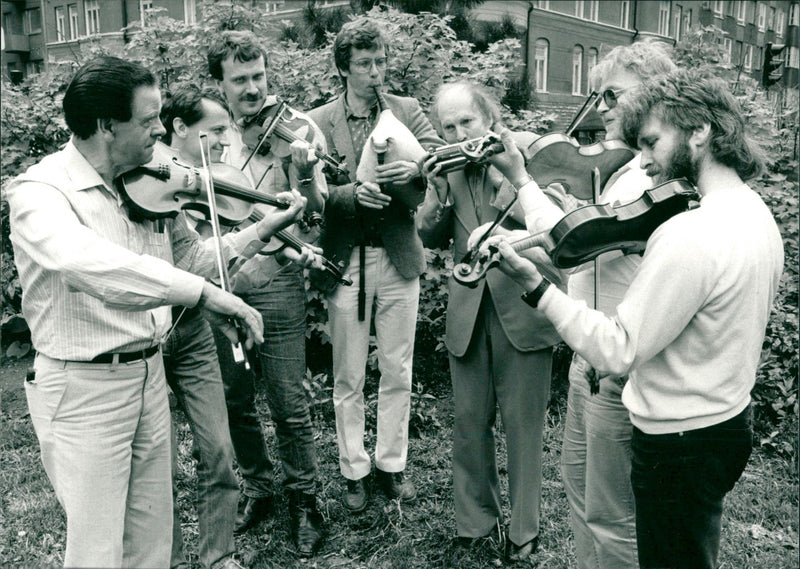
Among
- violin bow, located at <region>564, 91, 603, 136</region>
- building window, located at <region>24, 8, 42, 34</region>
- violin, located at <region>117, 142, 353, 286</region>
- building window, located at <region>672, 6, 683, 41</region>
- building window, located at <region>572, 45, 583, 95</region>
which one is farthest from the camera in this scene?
building window, located at <region>672, 6, 683, 41</region>

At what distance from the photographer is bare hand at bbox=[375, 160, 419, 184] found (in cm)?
307

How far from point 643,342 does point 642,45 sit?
4.31 ft

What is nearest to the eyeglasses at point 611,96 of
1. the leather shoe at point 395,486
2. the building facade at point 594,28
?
the leather shoe at point 395,486

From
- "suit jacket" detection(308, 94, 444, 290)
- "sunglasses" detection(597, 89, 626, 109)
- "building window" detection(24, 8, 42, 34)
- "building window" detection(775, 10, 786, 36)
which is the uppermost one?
"building window" detection(775, 10, 786, 36)

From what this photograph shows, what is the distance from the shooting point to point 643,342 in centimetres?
183

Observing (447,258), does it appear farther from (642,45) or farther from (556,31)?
(556,31)

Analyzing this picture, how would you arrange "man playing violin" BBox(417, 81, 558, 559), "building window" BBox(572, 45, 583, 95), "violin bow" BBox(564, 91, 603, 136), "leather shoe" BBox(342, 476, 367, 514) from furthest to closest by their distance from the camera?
1. "building window" BBox(572, 45, 583, 95)
2. "leather shoe" BBox(342, 476, 367, 514)
3. "man playing violin" BBox(417, 81, 558, 559)
4. "violin bow" BBox(564, 91, 603, 136)

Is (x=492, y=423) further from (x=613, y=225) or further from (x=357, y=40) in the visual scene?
(x=357, y=40)

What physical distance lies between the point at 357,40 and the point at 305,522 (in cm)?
218

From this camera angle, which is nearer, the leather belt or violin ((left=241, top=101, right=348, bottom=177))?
the leather belt

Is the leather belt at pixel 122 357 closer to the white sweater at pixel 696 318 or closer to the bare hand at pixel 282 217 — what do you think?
the bare hand at pixel 282 217

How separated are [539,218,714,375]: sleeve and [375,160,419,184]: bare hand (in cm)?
134

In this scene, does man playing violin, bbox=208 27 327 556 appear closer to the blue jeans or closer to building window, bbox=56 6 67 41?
the blue jeans

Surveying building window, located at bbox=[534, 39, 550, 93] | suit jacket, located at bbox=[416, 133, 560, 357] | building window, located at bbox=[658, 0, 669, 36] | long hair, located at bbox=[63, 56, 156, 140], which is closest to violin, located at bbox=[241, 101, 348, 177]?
suit jacket, located at bbox=[416, 133, 560, 357]
